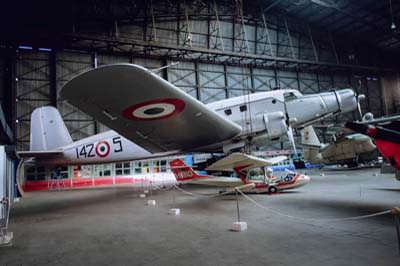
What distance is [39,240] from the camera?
18.2 ft

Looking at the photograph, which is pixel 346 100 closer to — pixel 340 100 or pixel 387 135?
pixel 340 100

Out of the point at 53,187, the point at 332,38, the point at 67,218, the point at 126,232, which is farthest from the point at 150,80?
the point at 332,38

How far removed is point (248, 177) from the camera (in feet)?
38.3

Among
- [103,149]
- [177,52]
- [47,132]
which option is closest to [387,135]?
[103,149]

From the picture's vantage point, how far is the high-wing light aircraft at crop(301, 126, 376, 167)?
24281 mm

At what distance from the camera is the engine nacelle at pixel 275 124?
1200cm

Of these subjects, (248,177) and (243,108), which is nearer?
(248,177)

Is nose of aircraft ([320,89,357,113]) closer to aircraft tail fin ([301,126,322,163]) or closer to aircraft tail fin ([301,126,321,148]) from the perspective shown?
aircraft tail fin ([301,126,322,163])

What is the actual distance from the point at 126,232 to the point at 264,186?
718 centimetres

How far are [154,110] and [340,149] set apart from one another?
22.8 metres

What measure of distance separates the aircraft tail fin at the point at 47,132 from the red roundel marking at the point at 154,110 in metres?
8.94

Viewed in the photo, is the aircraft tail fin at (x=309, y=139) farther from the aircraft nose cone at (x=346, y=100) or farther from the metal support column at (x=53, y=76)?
the metal support column at (x=53, y=76)

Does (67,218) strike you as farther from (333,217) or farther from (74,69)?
(74,69)

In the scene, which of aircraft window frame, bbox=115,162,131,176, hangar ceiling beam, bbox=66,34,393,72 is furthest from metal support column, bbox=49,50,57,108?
aircraft window frame, bbox=115,162,131,176
